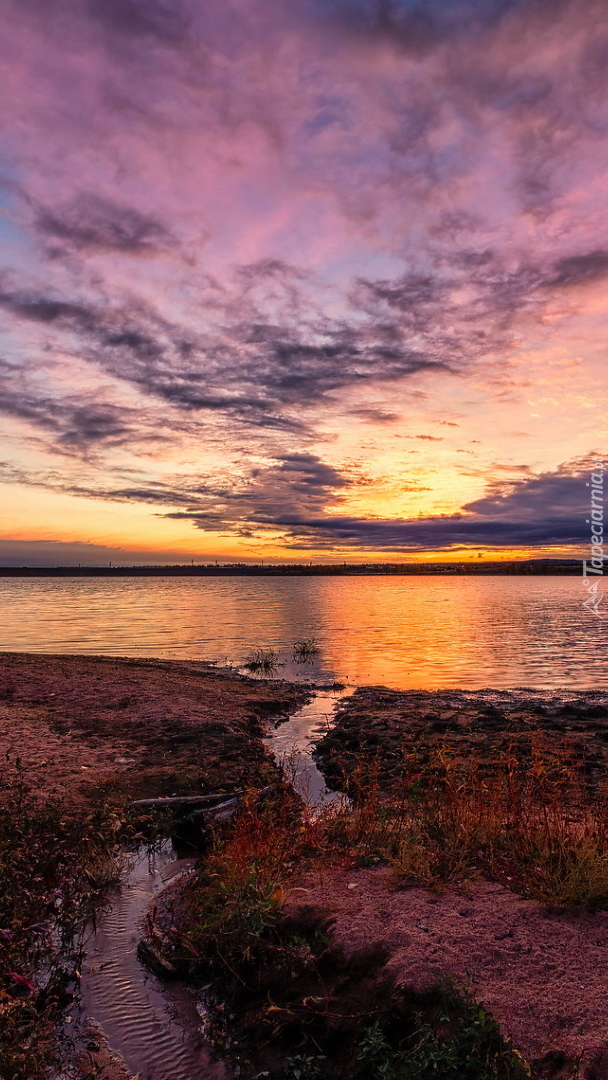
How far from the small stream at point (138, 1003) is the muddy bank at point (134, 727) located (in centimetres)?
338

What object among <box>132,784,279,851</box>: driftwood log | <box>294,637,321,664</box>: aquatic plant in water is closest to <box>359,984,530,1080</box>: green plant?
<box>132,784,279,851</box>: driftwood log

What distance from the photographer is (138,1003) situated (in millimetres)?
5777

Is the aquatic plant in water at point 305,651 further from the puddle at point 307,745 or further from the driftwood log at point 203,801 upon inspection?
the driftwood log at point 203,801

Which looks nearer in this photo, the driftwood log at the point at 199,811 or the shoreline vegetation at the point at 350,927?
the shoreline vegetation at the point at 350,927

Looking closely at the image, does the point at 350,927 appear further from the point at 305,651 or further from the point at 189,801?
the point at 305,651

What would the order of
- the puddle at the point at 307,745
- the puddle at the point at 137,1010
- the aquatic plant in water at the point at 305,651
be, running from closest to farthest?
the puddle at the point at 137,1010, the puddle at the point at 307,745, the aquatic plant in water at the point at 305,651

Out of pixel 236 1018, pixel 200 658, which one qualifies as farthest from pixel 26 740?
pixel 200 658

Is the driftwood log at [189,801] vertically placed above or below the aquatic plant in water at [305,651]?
above

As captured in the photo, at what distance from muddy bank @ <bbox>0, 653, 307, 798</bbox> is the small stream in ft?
11.1

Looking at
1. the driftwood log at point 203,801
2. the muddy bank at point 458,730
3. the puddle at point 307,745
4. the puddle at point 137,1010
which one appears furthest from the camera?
the muddy bank at point 458,730

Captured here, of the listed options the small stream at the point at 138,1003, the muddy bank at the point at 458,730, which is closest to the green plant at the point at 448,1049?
the small stream at the point at 138,1003

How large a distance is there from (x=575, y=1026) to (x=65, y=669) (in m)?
22.8

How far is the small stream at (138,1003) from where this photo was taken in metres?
5.07

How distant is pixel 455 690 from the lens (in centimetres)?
2367
